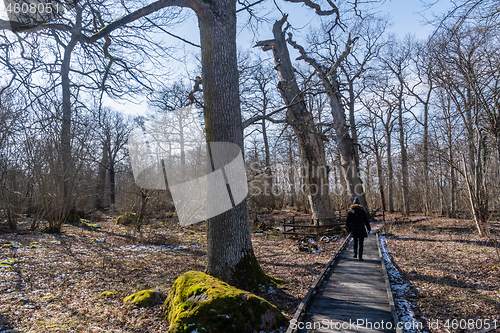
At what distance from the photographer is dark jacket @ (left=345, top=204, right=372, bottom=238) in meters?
7.75

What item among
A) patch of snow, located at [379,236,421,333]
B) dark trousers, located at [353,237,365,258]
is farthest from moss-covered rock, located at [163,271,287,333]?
dark trousers, located at [353,237,365,258]

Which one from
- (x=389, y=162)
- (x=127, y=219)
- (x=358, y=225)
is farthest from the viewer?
(x=389, y=162)

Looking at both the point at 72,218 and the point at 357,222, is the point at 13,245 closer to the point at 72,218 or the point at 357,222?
the point at 72,218

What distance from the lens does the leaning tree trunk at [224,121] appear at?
17.4 feet

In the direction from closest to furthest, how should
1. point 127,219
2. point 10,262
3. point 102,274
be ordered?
point 102,274 < point 10,262 < point 127,219

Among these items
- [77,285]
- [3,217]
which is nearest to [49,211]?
[3,217]

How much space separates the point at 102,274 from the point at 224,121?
4.61 meters

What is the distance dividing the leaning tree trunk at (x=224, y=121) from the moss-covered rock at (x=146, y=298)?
99 cm

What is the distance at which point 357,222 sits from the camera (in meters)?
7.84

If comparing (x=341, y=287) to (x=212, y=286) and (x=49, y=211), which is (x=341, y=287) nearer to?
(x=212, y=286)

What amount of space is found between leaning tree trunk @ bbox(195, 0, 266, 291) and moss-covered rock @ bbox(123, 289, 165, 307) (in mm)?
988

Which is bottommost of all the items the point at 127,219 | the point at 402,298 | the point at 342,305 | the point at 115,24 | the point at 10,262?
the point at 402,298

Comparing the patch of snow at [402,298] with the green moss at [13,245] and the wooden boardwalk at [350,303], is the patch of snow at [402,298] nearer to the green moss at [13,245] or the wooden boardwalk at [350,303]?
the wooden boardwalk at [350,303]

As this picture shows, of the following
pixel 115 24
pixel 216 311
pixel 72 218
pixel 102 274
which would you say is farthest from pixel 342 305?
pixel 72 218
